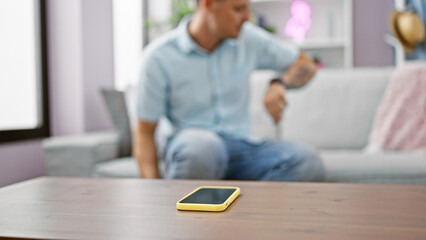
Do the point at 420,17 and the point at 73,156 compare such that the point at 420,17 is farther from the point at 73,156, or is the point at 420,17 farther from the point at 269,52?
the point at 73,156

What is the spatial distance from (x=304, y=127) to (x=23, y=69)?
146cm

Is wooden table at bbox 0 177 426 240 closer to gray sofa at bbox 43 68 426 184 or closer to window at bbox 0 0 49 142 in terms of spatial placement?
gray sofa at bbox 43 68 426 184

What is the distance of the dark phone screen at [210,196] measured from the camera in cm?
73

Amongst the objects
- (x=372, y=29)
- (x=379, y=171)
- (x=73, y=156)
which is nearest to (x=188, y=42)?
(x=73, y=156)

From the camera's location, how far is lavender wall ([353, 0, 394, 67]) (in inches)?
146

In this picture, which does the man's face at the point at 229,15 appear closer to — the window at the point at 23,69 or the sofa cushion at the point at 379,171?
the sofa cushion at the point at 379,171

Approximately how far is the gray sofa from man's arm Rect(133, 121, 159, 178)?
11.0 inches

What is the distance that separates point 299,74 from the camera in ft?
5.33

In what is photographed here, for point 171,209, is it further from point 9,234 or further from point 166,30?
point 166,30

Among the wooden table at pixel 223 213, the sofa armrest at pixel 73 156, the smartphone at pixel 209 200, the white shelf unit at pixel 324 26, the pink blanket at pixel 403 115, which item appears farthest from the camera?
the white shelf unit at pixel 324 26

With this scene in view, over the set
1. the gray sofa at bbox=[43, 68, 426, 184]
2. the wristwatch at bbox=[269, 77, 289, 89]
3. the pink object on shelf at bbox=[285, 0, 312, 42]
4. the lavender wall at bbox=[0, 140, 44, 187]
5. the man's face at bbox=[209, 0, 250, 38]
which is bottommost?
the lavender wall at bbox=[0, 140, 44, 187]

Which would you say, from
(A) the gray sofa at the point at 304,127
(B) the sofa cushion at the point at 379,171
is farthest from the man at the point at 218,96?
(A) the gray sofa at the point at 304,127

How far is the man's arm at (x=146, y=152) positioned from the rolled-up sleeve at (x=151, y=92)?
0.12ft

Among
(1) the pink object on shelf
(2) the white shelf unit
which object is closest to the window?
(2) the white shelf unit
